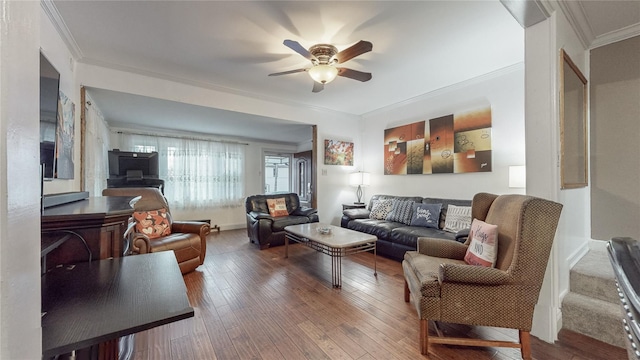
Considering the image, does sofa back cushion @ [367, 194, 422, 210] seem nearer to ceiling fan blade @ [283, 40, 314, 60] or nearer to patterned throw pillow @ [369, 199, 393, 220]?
patterned throw pillow @ [369, 199, 393, 220]

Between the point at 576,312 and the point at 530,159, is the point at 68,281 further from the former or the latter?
the point at 576,312

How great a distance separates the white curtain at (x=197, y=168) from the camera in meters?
4.81

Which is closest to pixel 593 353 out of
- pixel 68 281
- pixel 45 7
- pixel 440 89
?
pixel 68 281

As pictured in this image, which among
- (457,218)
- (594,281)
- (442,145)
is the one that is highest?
(442,145)

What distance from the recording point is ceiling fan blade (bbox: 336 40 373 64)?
78.6 inches

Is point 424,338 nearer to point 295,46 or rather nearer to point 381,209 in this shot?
point 295,46

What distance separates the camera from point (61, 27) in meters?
2.11

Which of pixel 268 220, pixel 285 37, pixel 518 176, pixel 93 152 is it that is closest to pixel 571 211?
pixel 518 176

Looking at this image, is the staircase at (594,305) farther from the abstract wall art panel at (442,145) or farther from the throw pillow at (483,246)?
the abstract wall art panel at (442,145)

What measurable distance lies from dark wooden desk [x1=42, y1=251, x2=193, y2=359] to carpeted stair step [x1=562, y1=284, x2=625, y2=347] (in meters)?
2.50

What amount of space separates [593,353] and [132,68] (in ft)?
16.1

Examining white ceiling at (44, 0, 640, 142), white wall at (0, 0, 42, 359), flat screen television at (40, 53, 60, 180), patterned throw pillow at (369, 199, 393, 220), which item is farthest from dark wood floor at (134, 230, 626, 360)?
white ceiling at (44, 0, 640, 142)

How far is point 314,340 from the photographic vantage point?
5.45 feet

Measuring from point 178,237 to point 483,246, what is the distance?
9.80 ft
